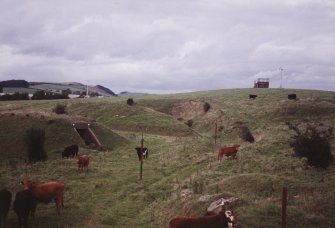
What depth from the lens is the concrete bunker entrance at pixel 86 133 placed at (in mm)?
46603

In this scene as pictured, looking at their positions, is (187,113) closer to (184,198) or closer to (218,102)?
(218,102)

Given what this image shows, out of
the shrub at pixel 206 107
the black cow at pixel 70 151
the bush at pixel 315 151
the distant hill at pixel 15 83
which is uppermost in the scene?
the distant hill at pixel 15 83

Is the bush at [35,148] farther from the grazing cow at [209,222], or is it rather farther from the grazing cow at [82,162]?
the grazing cow at [209,222]

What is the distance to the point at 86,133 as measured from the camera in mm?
48531

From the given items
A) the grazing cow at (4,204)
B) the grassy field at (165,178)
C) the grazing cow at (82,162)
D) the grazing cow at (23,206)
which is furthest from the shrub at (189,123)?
the grazing cow at (4,204)

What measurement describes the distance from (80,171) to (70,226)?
11628 mm

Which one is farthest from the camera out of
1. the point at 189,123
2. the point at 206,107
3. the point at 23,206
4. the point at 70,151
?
the point at 206,107

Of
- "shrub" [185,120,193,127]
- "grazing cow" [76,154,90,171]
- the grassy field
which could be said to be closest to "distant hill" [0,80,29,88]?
"shrub" [185,120,193,127]

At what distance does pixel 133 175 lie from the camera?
30.1m

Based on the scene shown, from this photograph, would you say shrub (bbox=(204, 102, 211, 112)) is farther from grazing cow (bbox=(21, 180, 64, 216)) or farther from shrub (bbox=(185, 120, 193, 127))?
grazing cow (bbox=(21, 180, 64, 216))

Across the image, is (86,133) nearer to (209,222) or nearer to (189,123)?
(189,123)

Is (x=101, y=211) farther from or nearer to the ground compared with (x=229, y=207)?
nearer to the ground

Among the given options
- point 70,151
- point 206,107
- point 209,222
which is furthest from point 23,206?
point 206,107

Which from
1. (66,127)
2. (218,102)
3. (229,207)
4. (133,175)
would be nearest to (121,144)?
(66,127)
